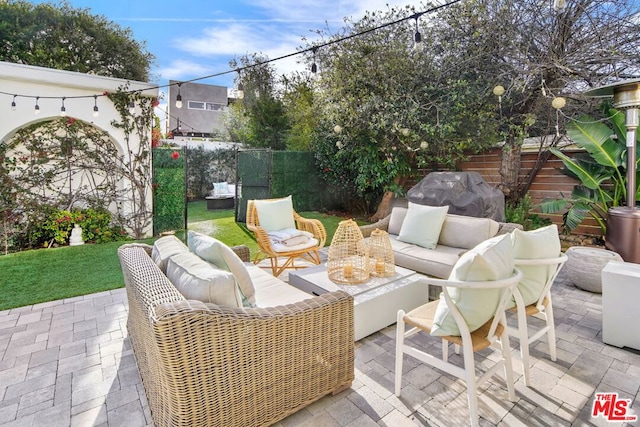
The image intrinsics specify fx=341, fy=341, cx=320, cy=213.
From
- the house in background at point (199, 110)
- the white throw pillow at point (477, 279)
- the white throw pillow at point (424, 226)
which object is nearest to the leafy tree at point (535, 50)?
the white throw pillow at point (424, 226)

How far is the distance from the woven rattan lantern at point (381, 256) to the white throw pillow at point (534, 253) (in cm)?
141

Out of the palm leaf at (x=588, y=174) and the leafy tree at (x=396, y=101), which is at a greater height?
the leafy tree at (x=396, y=101)

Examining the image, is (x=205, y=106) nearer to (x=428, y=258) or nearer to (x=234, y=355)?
(x=428, y=258)

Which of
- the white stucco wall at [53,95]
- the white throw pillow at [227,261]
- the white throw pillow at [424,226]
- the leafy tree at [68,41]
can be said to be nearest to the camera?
the white throw pillow at [227,261]

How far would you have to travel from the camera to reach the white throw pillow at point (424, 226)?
4582 mm

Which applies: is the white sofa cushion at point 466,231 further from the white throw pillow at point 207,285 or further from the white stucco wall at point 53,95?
the white stucco wall at point 53,95

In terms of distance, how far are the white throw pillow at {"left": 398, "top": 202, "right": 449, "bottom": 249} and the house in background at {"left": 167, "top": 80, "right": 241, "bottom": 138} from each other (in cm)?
1542

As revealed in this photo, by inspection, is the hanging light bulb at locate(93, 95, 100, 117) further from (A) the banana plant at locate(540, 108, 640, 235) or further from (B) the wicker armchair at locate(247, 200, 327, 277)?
(A) the banana plant at locate(540, 108, 640, 235)

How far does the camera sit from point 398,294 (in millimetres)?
3412

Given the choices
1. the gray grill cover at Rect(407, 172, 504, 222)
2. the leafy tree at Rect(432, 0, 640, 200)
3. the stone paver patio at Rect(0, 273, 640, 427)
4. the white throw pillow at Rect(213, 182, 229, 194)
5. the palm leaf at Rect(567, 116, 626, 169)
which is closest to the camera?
the stone paver patio at Rect(0, 273, 640, 427)

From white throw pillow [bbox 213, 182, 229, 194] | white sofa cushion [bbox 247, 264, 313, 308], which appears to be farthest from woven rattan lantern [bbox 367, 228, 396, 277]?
white throw pillow [bbox 213, 182, 229, 194]

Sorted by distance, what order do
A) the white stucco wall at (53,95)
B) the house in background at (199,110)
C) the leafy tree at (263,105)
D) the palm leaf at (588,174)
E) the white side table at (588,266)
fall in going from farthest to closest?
the house in background at (199,110) → the leafy tree at (263,105) → the white stucco wall at (53,95) → the palm leaf at (588,174) → the white side table at (588,266)

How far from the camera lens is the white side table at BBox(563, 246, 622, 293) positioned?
163 inches

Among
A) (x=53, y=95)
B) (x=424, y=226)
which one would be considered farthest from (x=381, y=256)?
(x=53, y=95)
